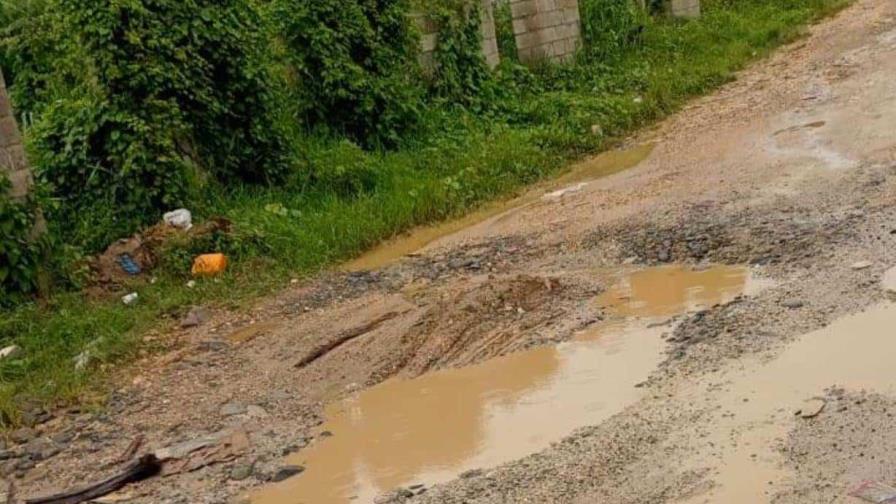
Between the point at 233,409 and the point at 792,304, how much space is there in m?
2.83

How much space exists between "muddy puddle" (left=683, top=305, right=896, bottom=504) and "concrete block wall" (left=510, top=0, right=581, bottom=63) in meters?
8.32

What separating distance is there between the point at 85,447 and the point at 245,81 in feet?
14.1

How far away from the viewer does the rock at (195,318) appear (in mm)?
6975

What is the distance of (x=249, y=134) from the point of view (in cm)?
912

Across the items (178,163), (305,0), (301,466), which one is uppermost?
(305,0)

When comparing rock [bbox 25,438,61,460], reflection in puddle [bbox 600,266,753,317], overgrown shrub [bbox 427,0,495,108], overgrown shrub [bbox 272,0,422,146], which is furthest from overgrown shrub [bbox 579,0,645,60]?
rock [bbox 25,438,61,460]

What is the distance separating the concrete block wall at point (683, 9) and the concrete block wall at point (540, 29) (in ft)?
7.75

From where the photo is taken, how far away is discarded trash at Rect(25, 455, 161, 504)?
4738mm

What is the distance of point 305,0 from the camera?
33.0 feet

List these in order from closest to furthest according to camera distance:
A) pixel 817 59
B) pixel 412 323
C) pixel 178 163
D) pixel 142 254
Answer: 1. pixel 412 323
2. pixel 142 254
3. pixel 178 163
4. pixel 817 59

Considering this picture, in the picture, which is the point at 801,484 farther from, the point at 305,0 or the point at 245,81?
the point at 305,0

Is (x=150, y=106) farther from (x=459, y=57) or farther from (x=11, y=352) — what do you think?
(x=459, y=57)

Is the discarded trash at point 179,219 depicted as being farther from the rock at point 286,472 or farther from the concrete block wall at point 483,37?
the concrete block wall at point 483,37

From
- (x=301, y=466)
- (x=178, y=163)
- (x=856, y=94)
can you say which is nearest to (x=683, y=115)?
(x=856, y=94)
